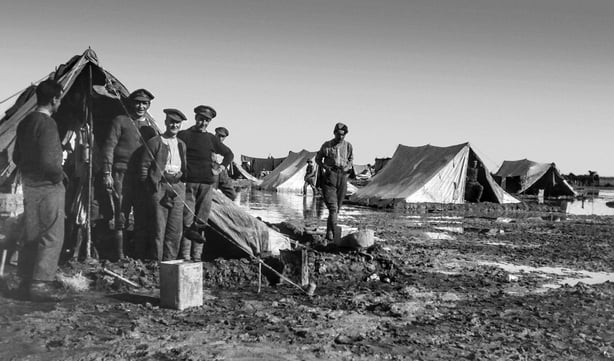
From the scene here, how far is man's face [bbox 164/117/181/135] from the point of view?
238 inches

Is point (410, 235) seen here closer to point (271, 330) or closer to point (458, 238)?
point (458, 238)

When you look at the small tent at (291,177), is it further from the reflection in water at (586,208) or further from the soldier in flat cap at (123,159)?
the soldier in flat cap at (123,159)

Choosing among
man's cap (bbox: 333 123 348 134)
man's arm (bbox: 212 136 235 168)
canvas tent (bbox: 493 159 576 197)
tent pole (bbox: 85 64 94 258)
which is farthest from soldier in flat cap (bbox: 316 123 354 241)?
canvas tent (bbox: 493 159 576 197)

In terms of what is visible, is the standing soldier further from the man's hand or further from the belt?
the belt

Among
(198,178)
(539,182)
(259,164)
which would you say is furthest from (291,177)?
(198,178)

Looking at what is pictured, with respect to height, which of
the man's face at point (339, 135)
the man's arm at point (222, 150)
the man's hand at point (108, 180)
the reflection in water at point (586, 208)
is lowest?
the reflection in water at point (586, 208)

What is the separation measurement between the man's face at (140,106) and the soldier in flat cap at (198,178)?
0.54 m

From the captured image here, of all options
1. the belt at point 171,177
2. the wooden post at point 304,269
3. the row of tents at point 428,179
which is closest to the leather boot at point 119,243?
the belt at point 171,177

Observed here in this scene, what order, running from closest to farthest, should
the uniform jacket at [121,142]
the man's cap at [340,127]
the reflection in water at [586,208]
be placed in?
the uniform jacket at [121,142] → the man's cap at [340,127] → the reflection in water at [586,208]

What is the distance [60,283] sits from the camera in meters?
5.09

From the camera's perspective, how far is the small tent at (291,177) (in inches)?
1268

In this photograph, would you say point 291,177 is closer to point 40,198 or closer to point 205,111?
point 205,111

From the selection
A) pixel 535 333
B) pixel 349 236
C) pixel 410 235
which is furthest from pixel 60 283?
pixel 410 235

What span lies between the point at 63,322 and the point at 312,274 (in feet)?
9.64
